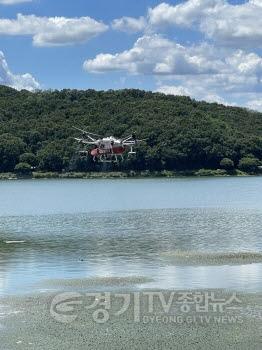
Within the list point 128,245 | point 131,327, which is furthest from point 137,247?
point 131,327

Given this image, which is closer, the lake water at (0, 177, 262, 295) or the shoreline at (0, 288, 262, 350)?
the shoreline at (0, 288, 262, 350)

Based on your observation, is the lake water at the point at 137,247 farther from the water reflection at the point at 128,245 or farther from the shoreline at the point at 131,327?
the shoreline at the point at 131,327

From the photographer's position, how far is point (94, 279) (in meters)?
31.8

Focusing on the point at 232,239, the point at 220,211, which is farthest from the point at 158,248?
the point at 220,211

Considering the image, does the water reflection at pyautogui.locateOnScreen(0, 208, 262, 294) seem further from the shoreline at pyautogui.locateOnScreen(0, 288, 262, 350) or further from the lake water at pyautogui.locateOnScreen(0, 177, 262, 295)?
the shoreline at pyautogui.locateOnScreen(0, 288, 262, 350)

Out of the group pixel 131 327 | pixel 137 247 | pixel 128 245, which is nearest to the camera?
pixel 131 327

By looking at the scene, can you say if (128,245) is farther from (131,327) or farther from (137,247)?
(131,327)

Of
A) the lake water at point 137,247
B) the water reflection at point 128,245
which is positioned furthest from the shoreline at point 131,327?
the water reflection at point 128,245

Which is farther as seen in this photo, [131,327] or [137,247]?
[137,247]

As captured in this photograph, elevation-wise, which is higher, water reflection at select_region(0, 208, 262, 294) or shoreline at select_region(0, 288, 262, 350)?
shoreline at select_region(0, 288, 262, 350)

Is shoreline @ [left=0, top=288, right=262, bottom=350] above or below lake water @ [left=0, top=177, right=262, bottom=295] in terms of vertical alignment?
above

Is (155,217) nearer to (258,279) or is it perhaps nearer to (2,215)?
(2,215)

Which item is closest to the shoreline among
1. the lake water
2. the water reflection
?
the lake water

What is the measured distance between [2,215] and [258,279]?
5388cm
